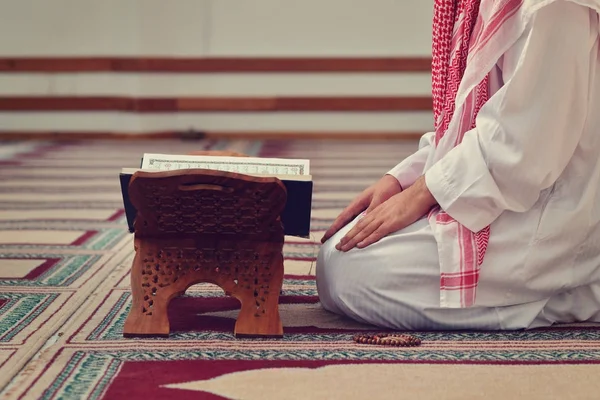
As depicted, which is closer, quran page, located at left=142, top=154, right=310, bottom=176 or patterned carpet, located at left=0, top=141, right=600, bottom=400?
patterned carpet, located at left=0, top=141, right=600, bottom=400

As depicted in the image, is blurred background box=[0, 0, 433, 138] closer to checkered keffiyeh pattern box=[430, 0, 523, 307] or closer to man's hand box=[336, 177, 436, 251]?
checkered keffiyeh pattern box=[430, 0, 523, 307]

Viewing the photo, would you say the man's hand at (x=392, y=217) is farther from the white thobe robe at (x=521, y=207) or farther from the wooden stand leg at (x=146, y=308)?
the wooden stand leg at (x=146, y=308)

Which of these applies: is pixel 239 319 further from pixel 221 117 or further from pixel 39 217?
pixel 221 117

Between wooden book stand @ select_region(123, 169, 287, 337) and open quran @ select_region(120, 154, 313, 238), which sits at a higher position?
open quran @ select_region(120, 154, 313, 238)

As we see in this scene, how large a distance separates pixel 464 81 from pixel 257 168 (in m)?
0.44

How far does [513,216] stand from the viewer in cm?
179

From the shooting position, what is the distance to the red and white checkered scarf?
5.63ft

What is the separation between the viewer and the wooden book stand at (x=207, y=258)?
173cm

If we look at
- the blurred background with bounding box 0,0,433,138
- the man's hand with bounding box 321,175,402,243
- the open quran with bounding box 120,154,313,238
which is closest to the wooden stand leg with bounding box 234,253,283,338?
the open quran with bounding box 120,154,313,238

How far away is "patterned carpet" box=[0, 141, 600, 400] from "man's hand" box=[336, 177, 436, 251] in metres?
0.19

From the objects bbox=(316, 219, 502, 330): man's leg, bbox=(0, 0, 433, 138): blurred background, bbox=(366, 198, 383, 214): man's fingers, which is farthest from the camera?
bbox=(0, 0, 433, 138): blurred background

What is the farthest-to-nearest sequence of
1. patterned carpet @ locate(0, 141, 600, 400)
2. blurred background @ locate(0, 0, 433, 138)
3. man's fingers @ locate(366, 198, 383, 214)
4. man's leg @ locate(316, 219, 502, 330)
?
blurred background @ locate(0, 0, 433, 138), man's fingers @ locate(366, 198, 383, 214), man's leg @ locate(316, 219, 502, 330), patterned carpet @ locate(0, 141, 600, 400)

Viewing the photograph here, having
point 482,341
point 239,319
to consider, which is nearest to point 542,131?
point 482,341

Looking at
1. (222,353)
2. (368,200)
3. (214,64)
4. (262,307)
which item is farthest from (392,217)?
(214,64)
